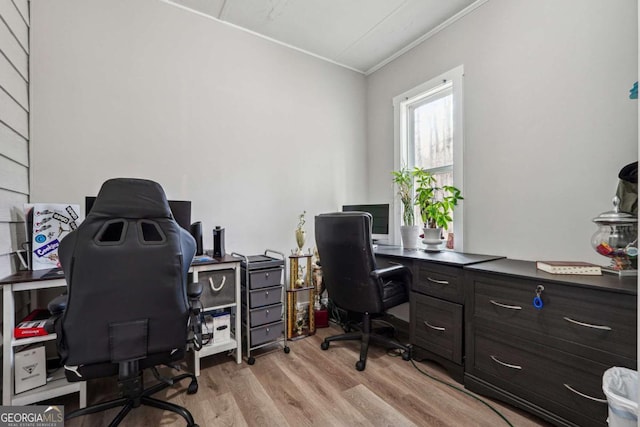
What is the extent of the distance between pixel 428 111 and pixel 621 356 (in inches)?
96.3

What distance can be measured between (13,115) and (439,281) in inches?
116

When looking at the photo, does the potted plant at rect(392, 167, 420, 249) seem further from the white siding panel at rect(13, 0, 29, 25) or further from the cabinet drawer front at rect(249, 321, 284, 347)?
the white siding panel at rect(13, 0, 29, 25)

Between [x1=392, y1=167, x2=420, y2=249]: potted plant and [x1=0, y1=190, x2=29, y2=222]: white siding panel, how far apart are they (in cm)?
A: 291

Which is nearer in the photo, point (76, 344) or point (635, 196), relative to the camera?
point (76, 344)

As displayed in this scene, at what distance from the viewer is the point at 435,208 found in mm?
2578

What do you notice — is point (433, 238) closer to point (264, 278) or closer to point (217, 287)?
point (264, 278)

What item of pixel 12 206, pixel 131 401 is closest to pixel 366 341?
pixel 131 401

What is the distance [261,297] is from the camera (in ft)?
7.69

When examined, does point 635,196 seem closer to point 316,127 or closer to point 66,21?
point 316,127

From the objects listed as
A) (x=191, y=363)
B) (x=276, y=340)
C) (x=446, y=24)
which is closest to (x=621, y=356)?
(x=276, y=340)

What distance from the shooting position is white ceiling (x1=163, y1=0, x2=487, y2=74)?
2467mm

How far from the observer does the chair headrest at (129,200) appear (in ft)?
4.19

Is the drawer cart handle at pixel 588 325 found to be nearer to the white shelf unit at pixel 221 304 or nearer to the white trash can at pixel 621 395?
the white trash can at pixel 621 395

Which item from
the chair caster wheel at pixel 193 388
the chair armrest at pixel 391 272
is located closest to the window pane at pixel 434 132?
the chair armrest at pixel 391 272
